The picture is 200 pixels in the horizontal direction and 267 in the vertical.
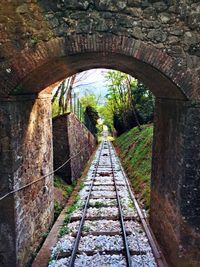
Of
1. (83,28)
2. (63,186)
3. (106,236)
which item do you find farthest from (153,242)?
(63,186)

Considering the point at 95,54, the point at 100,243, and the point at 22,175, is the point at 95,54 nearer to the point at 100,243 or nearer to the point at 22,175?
the point at 22,175

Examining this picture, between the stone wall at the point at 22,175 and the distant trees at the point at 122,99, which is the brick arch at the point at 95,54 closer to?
the stone wall at the point at 22,175

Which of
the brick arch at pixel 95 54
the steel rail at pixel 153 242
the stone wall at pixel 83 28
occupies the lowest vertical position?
the steel rail at pixel 153 242

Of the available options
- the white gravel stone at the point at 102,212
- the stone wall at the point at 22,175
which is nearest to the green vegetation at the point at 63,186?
the white gravel stone at the point at 102,212

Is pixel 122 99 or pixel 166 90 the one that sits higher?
pixel 122 99

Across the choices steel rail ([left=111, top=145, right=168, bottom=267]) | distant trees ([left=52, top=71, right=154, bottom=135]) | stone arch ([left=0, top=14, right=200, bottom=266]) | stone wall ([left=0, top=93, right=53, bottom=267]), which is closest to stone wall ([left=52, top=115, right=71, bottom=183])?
steel rail ([left=111, top=145, right=168, bottom=267])

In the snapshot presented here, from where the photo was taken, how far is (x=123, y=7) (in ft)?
17.7

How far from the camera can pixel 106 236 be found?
8.18m

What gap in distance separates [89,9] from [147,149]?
12.1 meters

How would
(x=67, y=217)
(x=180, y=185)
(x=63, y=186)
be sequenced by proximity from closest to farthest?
(x=180, y=185)
(x=67, y=217)
(x=63, y=186)

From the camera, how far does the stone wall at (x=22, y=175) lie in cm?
597

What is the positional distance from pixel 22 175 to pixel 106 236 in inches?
125

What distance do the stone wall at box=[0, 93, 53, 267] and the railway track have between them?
92cm

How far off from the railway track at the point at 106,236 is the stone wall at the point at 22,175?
92cm
